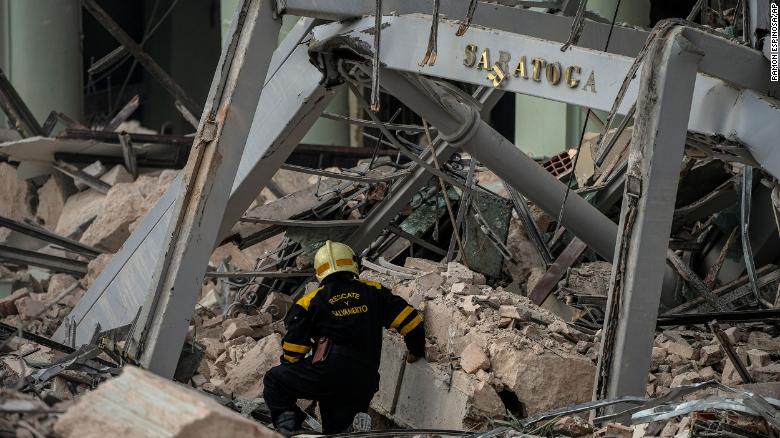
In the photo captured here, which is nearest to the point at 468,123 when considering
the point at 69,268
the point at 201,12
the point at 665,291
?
the point at 665,291

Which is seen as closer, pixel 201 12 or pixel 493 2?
pixel 493 2

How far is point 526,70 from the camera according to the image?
6973mm

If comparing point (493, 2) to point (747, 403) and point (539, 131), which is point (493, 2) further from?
point (539, 131)

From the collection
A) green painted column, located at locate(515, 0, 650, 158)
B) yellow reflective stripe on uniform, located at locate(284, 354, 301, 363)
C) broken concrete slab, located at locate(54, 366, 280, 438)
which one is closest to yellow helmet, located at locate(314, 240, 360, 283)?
yellow reflective stripe on uniform, located at locate(284, 354, 301, 363)

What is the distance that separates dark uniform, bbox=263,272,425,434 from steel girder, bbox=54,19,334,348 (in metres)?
0.96

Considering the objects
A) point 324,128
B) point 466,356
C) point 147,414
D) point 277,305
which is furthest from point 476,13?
point 324,128

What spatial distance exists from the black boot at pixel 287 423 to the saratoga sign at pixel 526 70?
223cm

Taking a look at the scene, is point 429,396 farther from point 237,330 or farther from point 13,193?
point 13,193

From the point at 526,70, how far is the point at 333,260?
70.5 inches

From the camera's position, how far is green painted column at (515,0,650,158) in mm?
14641

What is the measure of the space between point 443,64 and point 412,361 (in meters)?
1.96

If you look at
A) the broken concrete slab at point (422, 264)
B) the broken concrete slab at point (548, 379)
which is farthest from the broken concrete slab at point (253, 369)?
the broken concrete slab at point (548, 379)

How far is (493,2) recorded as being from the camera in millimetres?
7918

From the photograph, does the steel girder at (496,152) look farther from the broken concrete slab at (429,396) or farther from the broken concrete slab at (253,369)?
the broken concrete slab at (253,369)
